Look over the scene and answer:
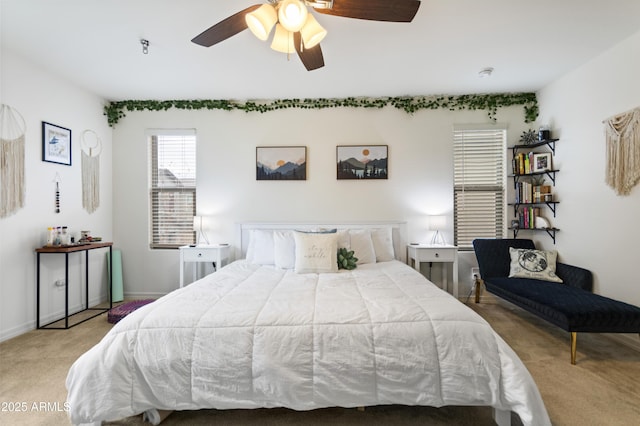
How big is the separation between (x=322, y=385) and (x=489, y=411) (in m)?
1.06

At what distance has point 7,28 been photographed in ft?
7.76

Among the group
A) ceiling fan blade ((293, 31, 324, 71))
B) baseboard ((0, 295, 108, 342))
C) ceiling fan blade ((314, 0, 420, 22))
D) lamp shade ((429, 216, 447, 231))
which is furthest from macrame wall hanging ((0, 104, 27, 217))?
lamp shade ((429, 216, 447, 231))

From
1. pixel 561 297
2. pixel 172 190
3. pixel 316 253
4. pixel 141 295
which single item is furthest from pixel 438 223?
pixel 141 295

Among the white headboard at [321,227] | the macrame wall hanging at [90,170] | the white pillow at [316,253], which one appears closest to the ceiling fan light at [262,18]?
the white pillow at [316,253]

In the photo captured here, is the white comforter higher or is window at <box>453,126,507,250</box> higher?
window at <box>453,126,507,250</box>

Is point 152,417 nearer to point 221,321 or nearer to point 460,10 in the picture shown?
point 221,321

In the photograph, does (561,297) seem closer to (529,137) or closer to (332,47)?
(529,137)

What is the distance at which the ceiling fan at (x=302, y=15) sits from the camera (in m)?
A: 1.57

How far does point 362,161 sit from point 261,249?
1.75 metres

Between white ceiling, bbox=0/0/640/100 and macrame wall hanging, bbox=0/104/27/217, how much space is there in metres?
0.65

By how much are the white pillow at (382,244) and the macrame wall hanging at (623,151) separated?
2.14 meters

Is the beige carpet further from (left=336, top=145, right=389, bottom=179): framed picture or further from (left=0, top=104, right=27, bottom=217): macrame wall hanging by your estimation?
(left=336, top=145, right=389, bottom=179): framed picture

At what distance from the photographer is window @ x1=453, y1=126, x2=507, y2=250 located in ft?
12.6

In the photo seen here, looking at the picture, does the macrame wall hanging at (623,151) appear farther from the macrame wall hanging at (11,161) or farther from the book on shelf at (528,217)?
the macrame wall hanging at (11,161)
